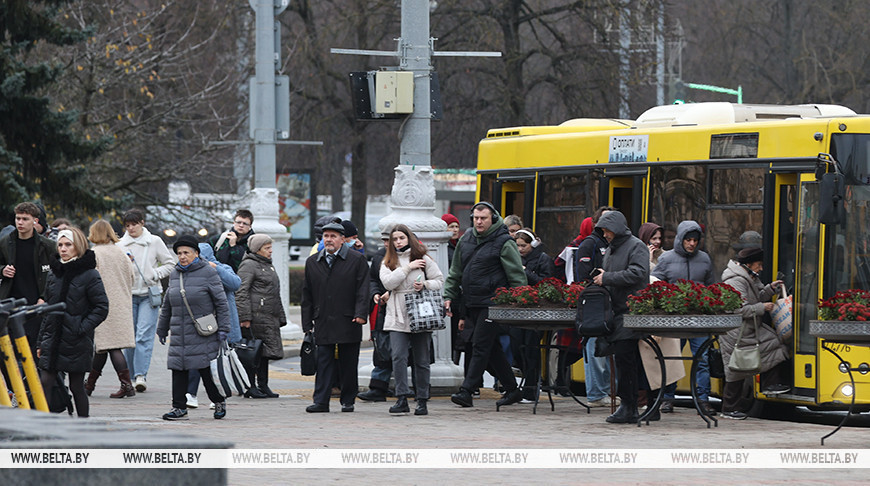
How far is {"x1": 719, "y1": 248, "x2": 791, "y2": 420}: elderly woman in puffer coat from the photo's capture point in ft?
40.3

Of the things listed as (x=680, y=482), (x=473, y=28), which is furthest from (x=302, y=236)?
(x=680, y=482)

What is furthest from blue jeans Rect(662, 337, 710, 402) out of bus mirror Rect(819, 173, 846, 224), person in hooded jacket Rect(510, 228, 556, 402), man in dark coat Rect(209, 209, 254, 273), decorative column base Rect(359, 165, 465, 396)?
man in dark coat Rect(209, 209, 254, 273)

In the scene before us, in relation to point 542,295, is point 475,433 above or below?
below

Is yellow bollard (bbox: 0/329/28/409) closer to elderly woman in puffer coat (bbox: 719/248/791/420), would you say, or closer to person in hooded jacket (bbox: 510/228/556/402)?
person in hooded jacket (bbox: 510/228/556/402)

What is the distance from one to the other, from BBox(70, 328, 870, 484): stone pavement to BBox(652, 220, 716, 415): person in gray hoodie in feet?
0.79

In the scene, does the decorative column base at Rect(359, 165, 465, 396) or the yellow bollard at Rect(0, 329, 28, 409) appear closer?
the yellow bollard at Rect(0, 329, 28, 409)

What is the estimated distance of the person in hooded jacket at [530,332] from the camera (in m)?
13.5

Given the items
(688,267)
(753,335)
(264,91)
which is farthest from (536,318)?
(264,91)

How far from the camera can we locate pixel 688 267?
12.6m

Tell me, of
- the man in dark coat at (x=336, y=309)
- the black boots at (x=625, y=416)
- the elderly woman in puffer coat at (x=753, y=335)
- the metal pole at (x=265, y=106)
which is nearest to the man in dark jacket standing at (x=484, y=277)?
the man in dark coat at (x=336, y=309)

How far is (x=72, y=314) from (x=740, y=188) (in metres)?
5.82

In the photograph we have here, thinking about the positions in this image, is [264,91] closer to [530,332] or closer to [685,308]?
[530,332]

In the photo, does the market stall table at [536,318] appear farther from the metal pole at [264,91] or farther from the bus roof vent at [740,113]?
the metal pole at [264,91]

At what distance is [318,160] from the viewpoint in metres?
31.4
